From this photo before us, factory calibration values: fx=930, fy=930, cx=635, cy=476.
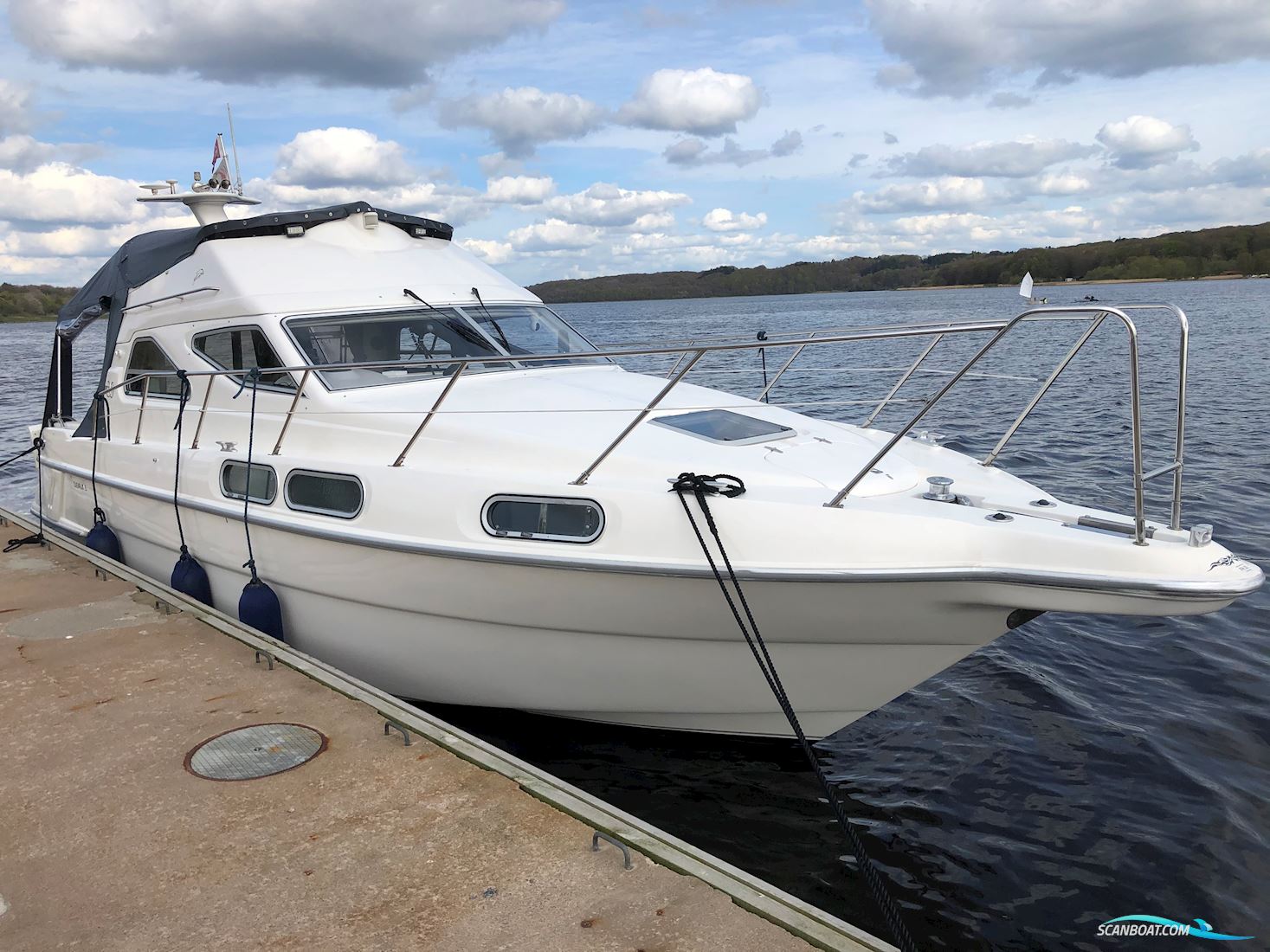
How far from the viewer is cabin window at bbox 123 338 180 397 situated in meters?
7.04

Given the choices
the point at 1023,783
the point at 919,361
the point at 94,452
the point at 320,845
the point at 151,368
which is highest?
the point at 151,368

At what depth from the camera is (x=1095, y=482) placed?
36.7ft

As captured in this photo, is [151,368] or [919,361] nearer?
[919,361]

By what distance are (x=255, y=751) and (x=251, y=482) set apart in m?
2.33

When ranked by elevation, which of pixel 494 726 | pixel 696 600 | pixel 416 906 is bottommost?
pixel 494 726

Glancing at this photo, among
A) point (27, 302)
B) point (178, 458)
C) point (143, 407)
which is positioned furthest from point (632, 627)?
point (27, 302)

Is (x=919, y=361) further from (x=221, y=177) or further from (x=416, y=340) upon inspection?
(x=221, y=177)

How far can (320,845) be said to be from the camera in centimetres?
338

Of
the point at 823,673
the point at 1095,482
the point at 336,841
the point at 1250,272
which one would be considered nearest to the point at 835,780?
the point at 823,673

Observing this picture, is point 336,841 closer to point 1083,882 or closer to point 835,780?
point 835,780

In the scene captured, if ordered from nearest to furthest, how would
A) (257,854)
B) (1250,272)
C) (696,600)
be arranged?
(257,854), (696,600), (1250,272)

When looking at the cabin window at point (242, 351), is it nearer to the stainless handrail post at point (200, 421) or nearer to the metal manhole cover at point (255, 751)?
the stainless handrail post at point (200, 421)

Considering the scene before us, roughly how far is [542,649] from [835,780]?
197cm

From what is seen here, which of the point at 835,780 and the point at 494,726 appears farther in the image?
the point at 494,726
